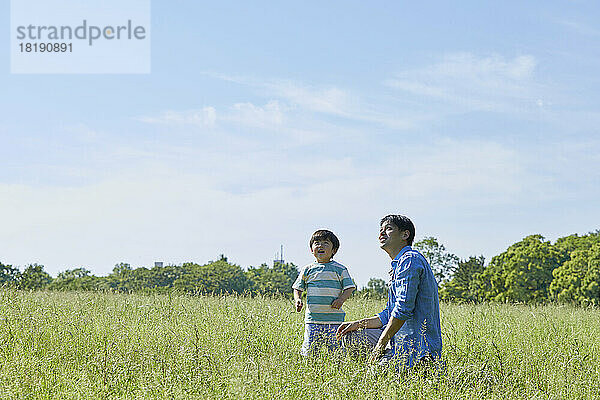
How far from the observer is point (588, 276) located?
21.9 meters

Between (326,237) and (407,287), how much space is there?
1675 mm

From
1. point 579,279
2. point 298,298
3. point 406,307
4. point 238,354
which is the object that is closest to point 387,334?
point 406,307

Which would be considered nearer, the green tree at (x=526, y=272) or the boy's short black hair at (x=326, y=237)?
the boy's short black hair at (x=326, y=237)

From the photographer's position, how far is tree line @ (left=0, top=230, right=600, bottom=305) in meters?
22.3

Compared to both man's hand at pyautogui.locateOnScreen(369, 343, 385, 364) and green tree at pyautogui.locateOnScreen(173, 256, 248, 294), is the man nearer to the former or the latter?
man's hand at pyautogui.locateOnScreen(369, 343, 385, 364)

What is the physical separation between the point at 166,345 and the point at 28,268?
722 inches

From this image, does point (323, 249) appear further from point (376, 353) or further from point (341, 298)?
point (376, 353)

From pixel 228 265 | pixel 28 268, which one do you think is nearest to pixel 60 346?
pixel 28 268

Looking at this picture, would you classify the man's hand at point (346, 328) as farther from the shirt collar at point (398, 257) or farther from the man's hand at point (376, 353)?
the shirt collar at point (398, 257)

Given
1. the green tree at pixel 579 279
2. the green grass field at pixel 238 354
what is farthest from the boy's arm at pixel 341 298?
the green tree at pixel 579 279

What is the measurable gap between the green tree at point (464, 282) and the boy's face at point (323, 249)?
22.8 meters

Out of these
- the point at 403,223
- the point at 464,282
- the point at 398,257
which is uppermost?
the point at 403,223

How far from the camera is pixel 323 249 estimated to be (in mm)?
6723

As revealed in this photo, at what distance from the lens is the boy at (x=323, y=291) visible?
251 inches
